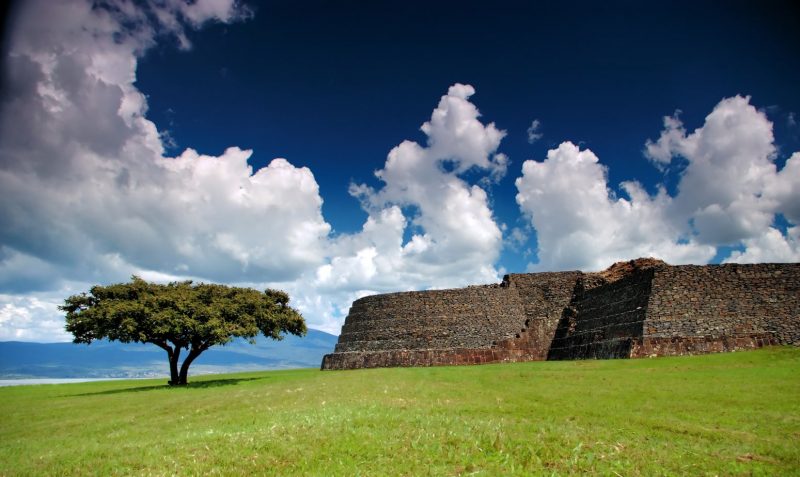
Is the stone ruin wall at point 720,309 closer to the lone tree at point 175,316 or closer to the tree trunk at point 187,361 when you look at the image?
the lone tree at point 175,316

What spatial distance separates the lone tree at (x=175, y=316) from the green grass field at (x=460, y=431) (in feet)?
43.8

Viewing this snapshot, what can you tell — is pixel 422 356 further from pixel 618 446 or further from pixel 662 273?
pixel 618 446

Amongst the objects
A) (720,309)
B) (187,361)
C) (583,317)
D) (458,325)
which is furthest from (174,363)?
(720,309)

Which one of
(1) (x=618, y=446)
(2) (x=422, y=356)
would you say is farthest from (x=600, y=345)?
(1) (x=618, y=446)

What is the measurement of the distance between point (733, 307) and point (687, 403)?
22.0m

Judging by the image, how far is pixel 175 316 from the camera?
39.0 metres

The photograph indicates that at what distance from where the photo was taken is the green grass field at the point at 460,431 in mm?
10984

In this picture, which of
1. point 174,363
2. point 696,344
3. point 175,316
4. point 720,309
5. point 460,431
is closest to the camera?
point 460,431

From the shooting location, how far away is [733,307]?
114 ft

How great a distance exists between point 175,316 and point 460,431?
31.7 meters

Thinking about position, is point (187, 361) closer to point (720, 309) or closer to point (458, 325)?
point (458, 325)

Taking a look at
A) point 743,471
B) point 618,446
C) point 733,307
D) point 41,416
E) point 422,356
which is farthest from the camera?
point 422,356

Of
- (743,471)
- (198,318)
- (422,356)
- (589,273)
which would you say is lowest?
(743,471)

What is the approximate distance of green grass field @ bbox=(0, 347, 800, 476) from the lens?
36.0 feet
